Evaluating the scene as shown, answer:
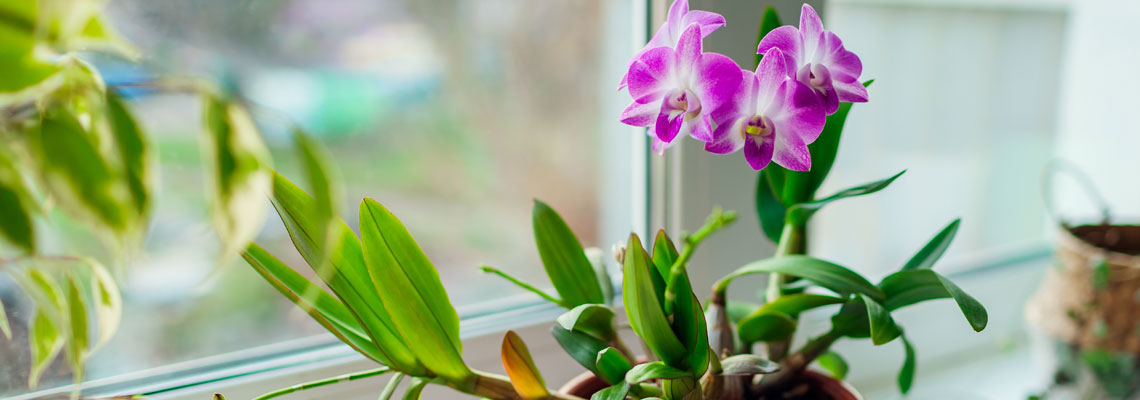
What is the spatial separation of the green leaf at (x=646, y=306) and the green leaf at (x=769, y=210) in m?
0.16

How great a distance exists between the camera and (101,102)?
32cm

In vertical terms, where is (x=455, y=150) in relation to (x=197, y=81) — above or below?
below

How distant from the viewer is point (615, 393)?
0.49m

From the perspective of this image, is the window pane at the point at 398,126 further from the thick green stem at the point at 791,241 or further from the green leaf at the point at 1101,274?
the green leaf at the point at 1101,274

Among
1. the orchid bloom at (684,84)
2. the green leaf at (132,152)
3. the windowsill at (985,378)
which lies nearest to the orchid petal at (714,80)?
the orchid bloom at (684,84)

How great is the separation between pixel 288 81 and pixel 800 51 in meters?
0.83

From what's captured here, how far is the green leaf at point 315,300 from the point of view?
1.57 feet

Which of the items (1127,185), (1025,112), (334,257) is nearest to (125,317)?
(334,257)

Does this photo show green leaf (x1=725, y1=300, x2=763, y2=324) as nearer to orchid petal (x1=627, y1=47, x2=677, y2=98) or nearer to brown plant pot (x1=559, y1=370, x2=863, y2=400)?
brown plant pot (x1=559, y1=370, x2=863, y2=400)

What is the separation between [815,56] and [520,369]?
0.95 feet

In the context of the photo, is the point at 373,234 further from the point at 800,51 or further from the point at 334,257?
the point at 800,51

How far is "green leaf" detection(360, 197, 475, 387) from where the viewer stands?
49 cm

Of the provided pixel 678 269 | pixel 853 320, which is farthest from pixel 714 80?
pixel 853 320

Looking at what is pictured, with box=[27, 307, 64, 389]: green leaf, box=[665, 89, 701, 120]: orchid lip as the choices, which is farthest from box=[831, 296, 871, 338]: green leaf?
box=[27, 307, 64, 389]: green leaf
